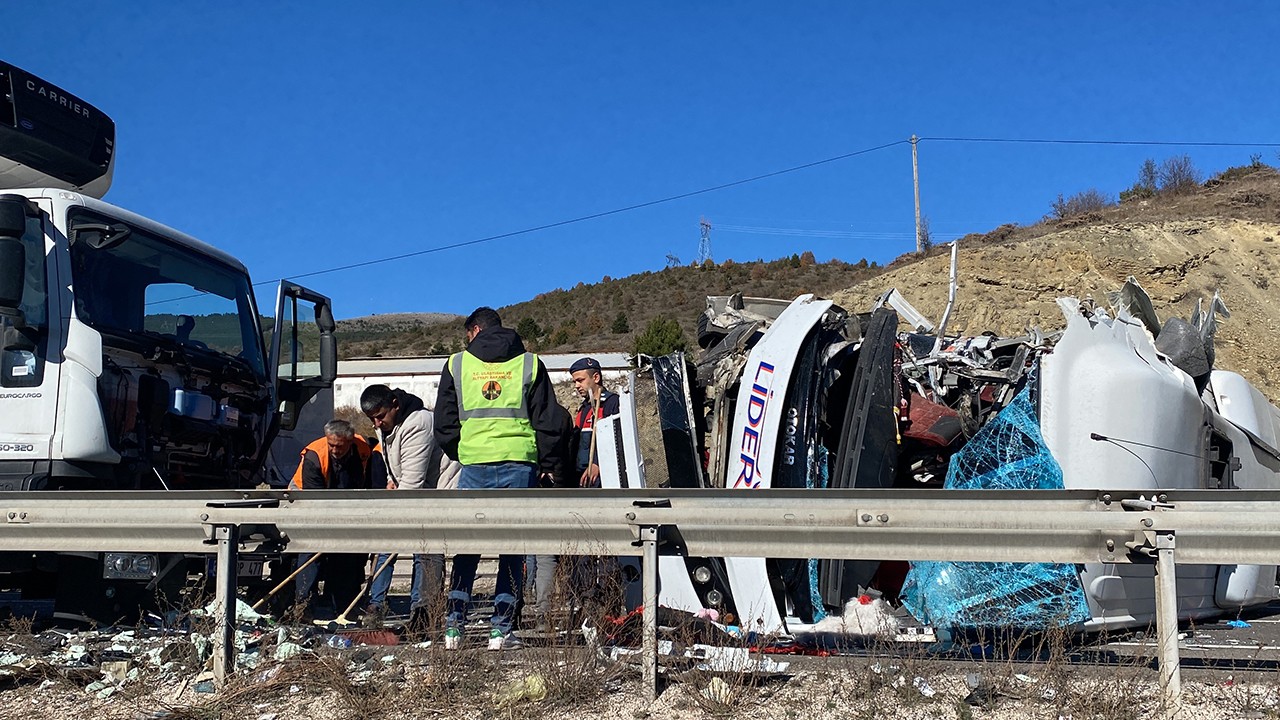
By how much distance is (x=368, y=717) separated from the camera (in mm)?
3814

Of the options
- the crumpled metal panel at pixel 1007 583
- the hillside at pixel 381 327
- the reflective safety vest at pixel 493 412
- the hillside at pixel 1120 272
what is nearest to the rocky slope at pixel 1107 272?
the hillside at pixel 1120 272

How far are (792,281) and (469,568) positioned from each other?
160ft

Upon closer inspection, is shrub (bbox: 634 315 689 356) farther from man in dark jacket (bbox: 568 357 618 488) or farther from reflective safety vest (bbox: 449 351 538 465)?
reflective safety vest (bbox: 449 351 538 465)

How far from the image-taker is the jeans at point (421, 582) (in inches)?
192

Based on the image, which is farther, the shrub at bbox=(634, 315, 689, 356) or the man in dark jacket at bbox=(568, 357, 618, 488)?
the shrub at bbox=(634, 315, 689, 356)

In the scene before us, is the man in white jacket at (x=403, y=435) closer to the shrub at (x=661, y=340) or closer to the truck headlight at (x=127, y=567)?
the truck headlight at (x=127, y=567)

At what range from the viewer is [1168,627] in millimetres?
3584

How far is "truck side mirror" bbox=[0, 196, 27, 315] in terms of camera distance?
525cm

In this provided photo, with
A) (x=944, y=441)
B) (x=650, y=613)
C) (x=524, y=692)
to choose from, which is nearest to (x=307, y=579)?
(x=524, y=692)

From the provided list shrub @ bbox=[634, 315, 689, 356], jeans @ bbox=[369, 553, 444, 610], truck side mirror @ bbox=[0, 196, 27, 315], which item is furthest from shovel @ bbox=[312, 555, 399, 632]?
shrub @ bbox=[634, 315, 689, 356]

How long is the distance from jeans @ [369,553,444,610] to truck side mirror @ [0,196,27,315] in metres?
2.23

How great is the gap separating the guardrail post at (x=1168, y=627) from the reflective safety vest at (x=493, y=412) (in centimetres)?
317

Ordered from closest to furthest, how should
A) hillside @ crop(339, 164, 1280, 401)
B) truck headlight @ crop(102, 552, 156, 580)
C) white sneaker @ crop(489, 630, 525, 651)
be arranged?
white sneaker @ crop(489, 630, 525, 651) → truck headlight @ crop(102, 552, 156, 580) → hillside @ crop(339, 164, 1280, 401)

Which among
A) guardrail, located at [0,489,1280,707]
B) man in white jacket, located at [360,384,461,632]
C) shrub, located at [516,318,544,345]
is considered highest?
shrub, located at [516,318,544,345]
